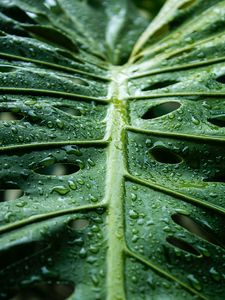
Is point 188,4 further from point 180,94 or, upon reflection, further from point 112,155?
point 112,155

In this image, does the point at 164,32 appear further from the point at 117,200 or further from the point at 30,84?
the point at 117,200

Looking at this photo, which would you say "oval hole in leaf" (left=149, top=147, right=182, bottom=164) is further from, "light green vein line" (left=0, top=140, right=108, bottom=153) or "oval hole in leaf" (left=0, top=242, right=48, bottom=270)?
"oval hole in leaf" (left=0, top=242, right=48, bottom=270)

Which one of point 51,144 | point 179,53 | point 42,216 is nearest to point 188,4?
point 179,53

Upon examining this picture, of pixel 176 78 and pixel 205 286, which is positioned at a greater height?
pixel 176 78

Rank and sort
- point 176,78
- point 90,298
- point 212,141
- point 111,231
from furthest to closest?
point 176,78
point 212,141
point 111,231
point 90,298

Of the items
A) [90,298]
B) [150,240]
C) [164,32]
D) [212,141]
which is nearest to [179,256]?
[150,240]

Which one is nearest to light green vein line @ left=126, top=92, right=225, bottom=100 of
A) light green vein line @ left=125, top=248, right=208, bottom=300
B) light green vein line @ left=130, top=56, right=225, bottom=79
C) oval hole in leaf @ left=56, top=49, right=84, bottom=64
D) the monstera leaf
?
the monstera leaf

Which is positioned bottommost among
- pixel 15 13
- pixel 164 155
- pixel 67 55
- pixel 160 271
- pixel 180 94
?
pixel 160 271

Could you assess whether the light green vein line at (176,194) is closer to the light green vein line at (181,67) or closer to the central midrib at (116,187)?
the central midrib at (116,187)
